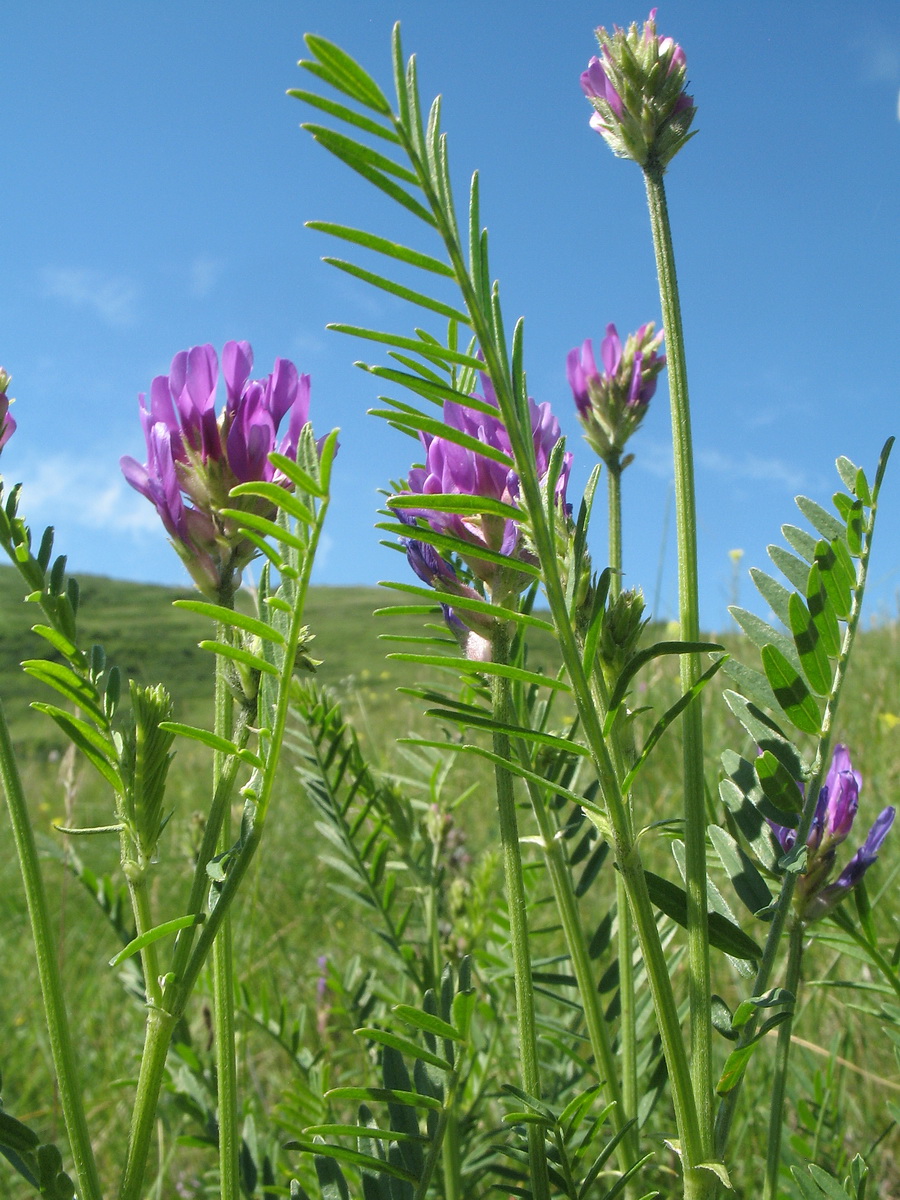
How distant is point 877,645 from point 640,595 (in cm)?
399

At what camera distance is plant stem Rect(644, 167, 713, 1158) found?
1.61 feet

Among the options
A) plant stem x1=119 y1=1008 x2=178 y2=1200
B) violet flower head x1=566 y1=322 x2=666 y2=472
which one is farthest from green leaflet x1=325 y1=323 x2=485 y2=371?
violet flower head x1=566 y1=322 x2=666 y2=472

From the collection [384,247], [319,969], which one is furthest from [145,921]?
[319,969]

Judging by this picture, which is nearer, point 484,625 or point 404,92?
point 404,92

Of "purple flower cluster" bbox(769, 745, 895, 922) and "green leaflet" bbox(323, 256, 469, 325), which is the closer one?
"green leaflet" bbox(323, 256, 469, 325)

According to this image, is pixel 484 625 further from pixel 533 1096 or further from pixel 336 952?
pixel 336 952

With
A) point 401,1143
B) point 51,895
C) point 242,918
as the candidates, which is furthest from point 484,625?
point 51,895

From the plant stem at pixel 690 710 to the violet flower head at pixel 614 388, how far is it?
482 mm

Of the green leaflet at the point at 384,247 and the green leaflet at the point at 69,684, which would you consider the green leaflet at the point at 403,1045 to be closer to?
the green leaflet at the point at 69,684

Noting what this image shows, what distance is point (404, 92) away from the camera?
40cm

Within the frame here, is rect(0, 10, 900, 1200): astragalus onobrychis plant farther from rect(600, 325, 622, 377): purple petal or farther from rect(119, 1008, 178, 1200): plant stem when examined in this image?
rect(600, 325, 622, 377): purple petal

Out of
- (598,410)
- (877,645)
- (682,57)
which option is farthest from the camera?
(877,645)

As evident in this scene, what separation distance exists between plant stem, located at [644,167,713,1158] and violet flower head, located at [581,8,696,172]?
7 cm

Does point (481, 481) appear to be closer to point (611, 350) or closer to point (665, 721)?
point (665, 721)
